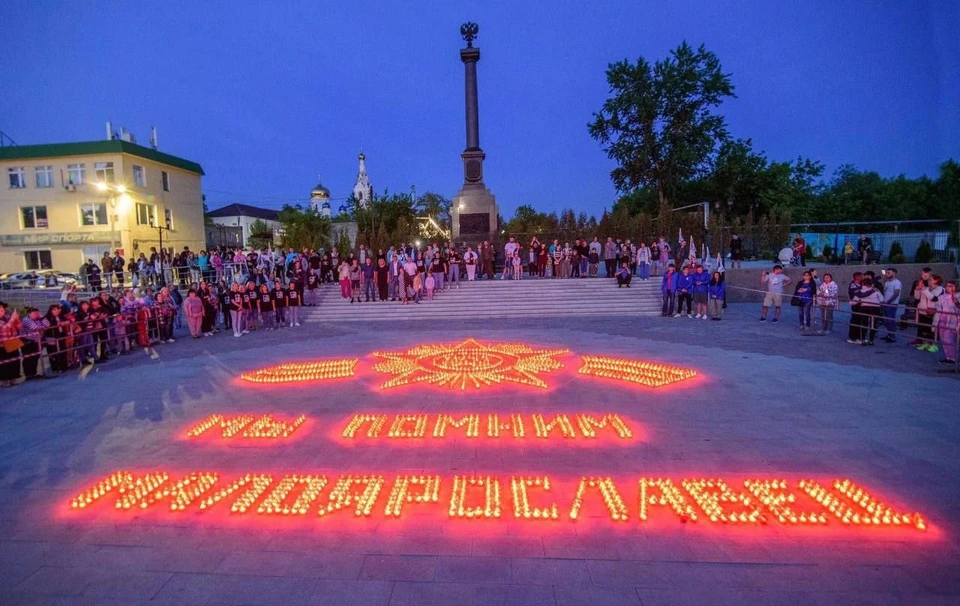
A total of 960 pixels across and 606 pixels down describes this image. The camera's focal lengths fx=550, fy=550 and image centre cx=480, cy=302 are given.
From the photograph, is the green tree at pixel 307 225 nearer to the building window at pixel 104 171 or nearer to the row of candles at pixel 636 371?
the building window at pixel 104 171

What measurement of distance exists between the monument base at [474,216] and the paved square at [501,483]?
1741cm

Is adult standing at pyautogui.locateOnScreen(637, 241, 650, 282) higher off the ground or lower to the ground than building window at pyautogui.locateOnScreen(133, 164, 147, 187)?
lower

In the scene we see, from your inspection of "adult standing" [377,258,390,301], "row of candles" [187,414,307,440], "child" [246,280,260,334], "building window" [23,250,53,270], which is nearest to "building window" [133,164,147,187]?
"building window" [23,250,53,270]

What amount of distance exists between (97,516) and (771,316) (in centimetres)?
1854

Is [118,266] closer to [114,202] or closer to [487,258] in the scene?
[114,202]

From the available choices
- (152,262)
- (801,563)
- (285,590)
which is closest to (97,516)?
(285,590)

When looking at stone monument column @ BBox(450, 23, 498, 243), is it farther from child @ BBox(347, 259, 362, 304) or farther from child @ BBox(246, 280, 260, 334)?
child @ BBox(246, 280, 260, 334)

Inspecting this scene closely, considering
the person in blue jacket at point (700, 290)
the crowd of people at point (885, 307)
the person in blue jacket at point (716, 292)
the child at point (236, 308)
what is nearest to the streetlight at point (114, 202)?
the child at point (236, 308)

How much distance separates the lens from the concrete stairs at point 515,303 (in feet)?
66.7

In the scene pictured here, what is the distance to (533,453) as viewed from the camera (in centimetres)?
689

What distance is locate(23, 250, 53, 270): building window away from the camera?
37.3 meters

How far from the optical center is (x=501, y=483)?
6.02m

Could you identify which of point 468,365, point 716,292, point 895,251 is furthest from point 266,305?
point 895,251

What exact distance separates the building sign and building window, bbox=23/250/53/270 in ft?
2.06
